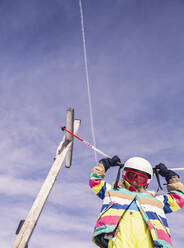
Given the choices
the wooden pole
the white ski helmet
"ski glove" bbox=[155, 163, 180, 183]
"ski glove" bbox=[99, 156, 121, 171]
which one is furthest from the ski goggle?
the wooden pole

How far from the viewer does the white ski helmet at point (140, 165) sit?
13.0ft

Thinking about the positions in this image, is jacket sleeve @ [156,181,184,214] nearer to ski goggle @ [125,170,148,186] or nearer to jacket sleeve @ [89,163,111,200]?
ski goggle @ [125,170,148,186]

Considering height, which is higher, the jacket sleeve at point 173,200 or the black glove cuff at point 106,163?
the black glove cuff at point 106,163

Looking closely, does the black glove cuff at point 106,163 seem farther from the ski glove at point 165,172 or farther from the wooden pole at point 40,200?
the wooden pole at point 40,200

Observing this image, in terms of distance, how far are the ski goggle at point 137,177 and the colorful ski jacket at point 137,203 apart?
129 millimetres

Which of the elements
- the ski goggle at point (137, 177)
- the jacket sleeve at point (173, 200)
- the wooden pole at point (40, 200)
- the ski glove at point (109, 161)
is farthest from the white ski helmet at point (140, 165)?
the wooden pole at point (40, 200)

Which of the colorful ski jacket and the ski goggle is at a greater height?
the ski goggle

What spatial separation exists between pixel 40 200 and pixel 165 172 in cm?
244

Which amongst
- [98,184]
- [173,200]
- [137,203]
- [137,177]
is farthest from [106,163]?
[173,200]

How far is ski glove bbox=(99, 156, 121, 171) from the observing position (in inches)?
161

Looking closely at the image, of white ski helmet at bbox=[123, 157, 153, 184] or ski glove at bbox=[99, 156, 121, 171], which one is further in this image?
ski glove at bbox=[99, 156, 121, 171]

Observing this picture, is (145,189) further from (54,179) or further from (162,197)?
(54,179)

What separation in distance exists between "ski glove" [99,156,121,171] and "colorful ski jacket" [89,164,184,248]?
10 centimetres

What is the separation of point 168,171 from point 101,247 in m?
1.73
